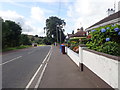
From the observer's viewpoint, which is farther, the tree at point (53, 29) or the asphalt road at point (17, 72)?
the tree at point (53, 29)

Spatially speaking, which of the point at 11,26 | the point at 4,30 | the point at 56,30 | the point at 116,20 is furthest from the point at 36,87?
the point at 56,30

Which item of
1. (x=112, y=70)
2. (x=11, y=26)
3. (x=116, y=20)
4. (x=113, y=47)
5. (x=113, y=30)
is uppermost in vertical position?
(x=11, y=26)

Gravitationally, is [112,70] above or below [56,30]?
below

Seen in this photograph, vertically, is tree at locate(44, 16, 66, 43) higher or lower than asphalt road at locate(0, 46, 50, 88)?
higher

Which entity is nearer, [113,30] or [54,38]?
[113,30]

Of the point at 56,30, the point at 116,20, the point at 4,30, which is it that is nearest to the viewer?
the point at 116,20

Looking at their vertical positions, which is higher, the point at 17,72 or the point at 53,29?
the point at 53,29

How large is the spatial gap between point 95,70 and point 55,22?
73.1 metres

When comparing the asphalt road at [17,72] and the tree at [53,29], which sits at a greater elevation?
the tree at [53,29]

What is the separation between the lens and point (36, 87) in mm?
5035

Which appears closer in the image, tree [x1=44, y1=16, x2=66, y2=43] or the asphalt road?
the asphalt road

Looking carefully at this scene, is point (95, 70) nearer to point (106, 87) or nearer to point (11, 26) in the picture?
point (106, 87)

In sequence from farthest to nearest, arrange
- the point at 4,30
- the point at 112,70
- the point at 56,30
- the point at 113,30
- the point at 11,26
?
the point at 56,30, the point at 11,26, the point at 4,30, the point at 113,30, the point at 112,70

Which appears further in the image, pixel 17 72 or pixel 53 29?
pixel 53 29
